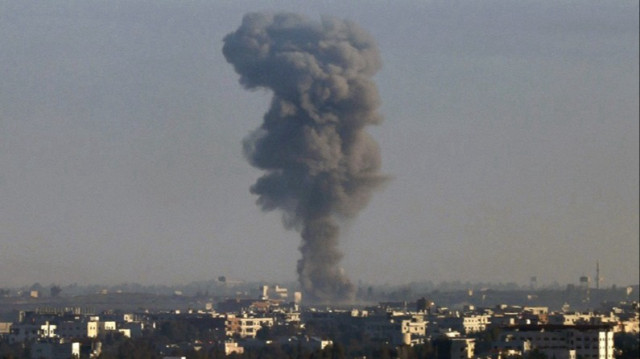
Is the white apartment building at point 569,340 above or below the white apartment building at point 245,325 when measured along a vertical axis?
below

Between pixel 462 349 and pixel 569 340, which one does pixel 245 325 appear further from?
pixel 462 349

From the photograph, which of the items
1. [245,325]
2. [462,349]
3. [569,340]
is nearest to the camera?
[462,349]

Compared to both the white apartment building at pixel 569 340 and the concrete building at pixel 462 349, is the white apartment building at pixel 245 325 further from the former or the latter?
the concrete building at pixel 462 349

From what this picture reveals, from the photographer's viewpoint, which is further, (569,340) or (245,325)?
(245,325)

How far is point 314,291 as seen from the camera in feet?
246

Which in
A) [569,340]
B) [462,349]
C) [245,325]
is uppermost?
[245,325]

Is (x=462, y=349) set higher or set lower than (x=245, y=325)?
lower

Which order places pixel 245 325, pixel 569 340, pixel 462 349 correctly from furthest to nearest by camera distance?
pixel 245 325, pixel 569 340, pixel 462 349

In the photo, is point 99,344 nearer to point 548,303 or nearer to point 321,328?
point 321,328

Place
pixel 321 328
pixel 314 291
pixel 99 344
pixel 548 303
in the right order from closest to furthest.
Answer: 1. pixel 99 344
2. pixel 321 328
3. pixel 314 291
4. pixel 548 303

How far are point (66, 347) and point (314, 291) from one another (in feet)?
68.4

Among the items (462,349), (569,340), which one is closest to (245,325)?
(569,340)

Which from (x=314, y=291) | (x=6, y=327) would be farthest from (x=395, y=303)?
(x=6, y=327)

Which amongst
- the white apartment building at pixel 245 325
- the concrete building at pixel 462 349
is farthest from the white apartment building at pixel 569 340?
the white apartment building at pixel 245 325
